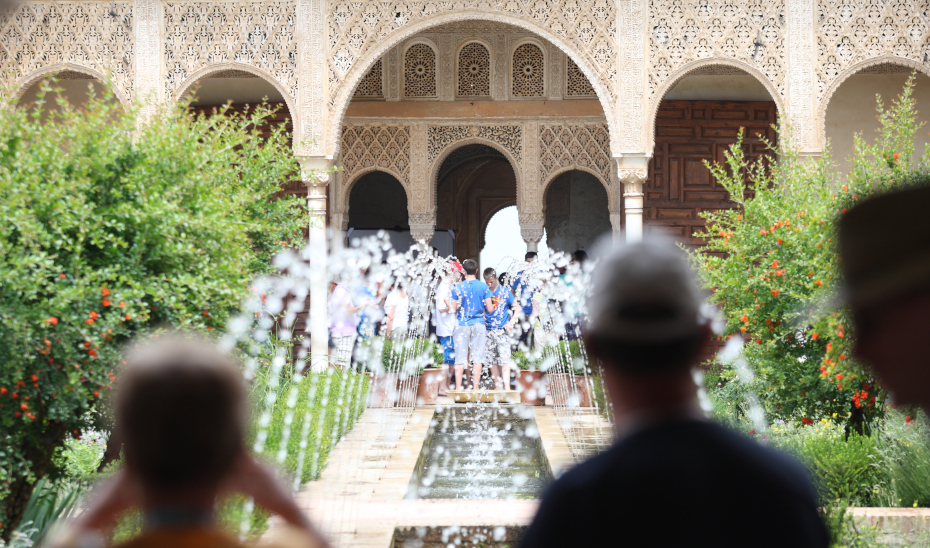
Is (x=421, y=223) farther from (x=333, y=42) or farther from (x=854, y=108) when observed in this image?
(x=854, y=108)

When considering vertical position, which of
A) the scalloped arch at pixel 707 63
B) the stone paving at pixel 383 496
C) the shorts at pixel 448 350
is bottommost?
the stone paving at pixel 383 496

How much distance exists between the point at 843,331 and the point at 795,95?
4824 millimetres

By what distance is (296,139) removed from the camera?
8.63m

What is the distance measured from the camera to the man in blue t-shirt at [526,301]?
911 centimetres

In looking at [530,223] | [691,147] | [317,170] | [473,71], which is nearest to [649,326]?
[317,170]

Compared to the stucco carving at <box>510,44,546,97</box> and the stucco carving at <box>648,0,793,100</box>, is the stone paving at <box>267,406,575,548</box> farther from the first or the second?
the stucco carving at <box>510,44,546,97</box>

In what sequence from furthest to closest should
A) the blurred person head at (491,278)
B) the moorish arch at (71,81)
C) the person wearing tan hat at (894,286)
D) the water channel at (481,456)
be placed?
the moorish arch at (71,81) → the blurred person head at (491,278) → the water channel at (481,456) → the person wearing tan hat at (894,286)

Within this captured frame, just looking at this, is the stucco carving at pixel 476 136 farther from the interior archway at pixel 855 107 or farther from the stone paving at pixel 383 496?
the stone paving at pixel 383 496

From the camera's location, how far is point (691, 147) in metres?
11.1

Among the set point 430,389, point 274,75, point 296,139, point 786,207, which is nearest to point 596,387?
point 430,389

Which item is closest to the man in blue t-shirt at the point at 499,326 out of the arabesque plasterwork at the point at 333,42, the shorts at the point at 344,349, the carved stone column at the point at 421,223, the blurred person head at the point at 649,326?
the shorts at the point at 344,349

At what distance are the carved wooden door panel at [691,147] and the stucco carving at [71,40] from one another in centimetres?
659

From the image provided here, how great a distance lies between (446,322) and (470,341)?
31cm

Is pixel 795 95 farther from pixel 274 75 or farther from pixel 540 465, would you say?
pixel 274 75
